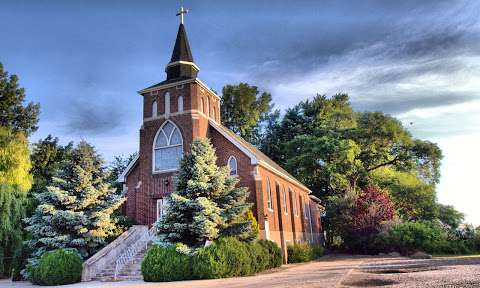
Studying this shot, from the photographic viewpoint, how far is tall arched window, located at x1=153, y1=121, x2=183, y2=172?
23.9m

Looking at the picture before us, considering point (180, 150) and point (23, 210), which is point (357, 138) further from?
point (23, 210)

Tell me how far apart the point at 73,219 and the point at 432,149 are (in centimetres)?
3517

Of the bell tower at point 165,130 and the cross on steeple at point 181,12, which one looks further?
the cross on steeple at point 181,12

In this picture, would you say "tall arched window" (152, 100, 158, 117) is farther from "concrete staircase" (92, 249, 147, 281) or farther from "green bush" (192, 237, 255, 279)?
"green bush" (192, 237, 255, 279)

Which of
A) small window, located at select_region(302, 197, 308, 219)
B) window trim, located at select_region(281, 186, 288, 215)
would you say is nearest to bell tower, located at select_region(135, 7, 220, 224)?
window trim, located at select_region(281, 186, 288, 215)

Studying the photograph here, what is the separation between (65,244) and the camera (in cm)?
1816

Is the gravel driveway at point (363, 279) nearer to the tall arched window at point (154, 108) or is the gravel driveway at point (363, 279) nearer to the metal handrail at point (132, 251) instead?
the metal handrail at point (132, 251)

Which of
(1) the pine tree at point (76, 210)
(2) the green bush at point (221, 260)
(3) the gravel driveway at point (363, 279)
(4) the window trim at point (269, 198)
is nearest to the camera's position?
(3) the gravel driveway at point (363, 279)

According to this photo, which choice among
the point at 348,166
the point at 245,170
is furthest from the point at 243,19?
the point at 348,166

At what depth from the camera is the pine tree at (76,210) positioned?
A: 18.2 meters

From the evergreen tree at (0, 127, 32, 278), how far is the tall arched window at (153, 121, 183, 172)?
711 centimetres

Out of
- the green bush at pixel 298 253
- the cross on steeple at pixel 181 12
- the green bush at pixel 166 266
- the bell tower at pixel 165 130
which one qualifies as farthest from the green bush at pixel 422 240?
the cross on steeple at pixel 181 12

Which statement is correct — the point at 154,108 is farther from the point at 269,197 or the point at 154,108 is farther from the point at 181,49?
the point at 269,197

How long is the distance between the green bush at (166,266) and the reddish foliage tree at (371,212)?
20588 mm
